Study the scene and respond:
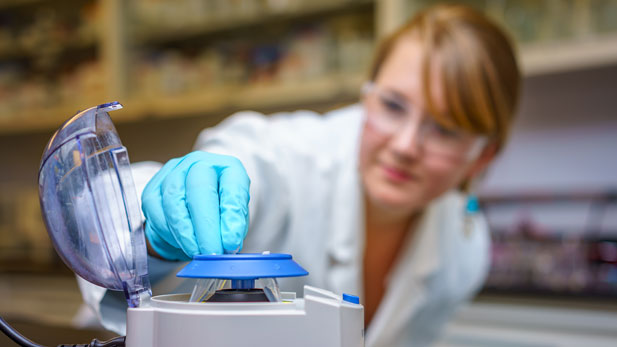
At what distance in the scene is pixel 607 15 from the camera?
1750 millimetres

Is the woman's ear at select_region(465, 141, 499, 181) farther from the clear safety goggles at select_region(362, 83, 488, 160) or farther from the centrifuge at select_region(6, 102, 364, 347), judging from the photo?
the centrifuge at select_region(6, 102, 364, 347)

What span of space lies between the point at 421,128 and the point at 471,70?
145 mm

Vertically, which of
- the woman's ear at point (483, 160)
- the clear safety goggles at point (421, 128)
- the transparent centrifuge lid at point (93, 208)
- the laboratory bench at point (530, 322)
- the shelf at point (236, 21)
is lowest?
the laboratory bench at point (530, 322)

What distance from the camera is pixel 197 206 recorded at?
544 mm

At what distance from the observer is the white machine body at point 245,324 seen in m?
0.39

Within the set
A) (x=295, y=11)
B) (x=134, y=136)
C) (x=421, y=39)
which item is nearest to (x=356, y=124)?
(x=421, y=39)

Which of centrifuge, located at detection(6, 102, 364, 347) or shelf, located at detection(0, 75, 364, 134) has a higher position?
shelf, located at detection(0, 75, 364, 134)

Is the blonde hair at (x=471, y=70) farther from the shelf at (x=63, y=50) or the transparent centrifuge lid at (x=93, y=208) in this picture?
the shelf at (x=63, y=50)

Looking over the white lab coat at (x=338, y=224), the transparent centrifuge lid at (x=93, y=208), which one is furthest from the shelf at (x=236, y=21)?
the transparent centrifuge lid at (x=93, y=208)

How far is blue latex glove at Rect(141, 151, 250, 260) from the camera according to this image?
52 cm

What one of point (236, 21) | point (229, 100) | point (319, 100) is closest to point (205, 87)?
point (229, 100)

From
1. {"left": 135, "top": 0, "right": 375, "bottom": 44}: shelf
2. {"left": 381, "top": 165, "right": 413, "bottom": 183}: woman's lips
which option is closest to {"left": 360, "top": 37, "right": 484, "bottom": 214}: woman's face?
{"left": 381, "top": 165, "right": 413, "bottom": 183}: woman's lips

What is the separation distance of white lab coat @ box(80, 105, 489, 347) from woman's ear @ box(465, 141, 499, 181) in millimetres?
104

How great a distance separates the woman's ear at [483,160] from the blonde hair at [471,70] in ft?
0.08
